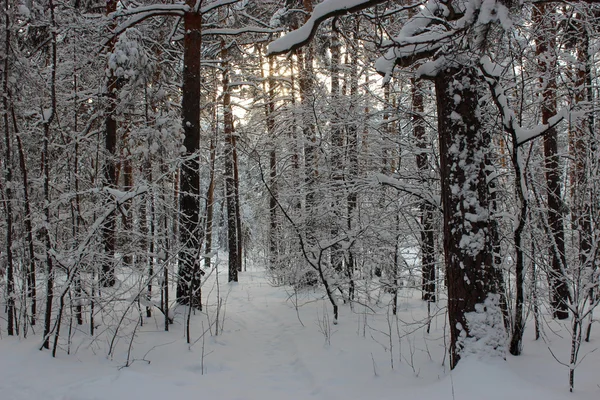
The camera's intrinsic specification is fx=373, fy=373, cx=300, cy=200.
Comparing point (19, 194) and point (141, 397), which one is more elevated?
point (19, 194)

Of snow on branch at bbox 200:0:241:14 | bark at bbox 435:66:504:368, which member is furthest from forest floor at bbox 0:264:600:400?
snow on branch at bbox 200:0:241:14

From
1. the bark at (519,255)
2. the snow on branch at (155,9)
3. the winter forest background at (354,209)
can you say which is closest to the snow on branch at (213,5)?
the winter forest background at (354,209)

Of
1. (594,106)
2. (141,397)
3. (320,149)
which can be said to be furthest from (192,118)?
(594,106)

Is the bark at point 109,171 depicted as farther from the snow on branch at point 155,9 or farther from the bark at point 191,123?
the bark at point 191,123

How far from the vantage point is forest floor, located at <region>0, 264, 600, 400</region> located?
3.60 metres

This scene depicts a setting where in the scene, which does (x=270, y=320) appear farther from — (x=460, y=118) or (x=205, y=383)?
(x=460, y=118)

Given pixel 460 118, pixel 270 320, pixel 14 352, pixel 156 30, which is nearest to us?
pixel 460 118

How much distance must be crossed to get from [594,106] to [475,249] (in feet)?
10.5

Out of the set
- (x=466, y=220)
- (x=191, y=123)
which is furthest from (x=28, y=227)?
(x=466, y=220)

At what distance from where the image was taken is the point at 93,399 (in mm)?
3693

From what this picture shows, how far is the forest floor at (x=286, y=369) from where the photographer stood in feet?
11.8

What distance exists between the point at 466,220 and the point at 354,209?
13.3ft

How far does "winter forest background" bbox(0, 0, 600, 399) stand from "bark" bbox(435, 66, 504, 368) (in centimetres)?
2

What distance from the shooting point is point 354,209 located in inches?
311
